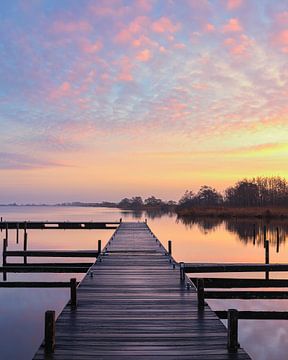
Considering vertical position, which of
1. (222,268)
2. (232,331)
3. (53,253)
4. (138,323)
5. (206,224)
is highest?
(232,331)

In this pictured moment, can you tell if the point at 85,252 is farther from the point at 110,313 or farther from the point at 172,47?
the point at 110,313

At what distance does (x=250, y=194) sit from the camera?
130625 millimetres

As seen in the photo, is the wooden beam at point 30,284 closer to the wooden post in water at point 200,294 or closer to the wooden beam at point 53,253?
the wooden beam at point 53,253

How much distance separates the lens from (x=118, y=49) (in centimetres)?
2286

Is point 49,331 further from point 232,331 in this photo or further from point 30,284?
point 30,284

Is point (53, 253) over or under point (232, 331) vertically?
under

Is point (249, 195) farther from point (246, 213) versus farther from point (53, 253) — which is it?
point (53, 253)

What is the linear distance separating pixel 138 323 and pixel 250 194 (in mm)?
127951

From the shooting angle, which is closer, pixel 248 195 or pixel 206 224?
pixel 206 224

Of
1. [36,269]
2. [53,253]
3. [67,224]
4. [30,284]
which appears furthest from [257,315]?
[67,224]

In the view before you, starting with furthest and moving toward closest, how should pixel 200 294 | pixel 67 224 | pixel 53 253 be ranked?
pixel 67 224 → pixel 53 253 → pixel 200 294

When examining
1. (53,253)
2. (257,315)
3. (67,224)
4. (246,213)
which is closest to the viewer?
(257,315)

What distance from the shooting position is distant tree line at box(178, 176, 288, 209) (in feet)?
424

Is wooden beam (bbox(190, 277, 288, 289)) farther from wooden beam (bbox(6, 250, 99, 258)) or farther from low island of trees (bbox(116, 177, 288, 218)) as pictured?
low island of trees (bbox(116, 177, 288, 218))
